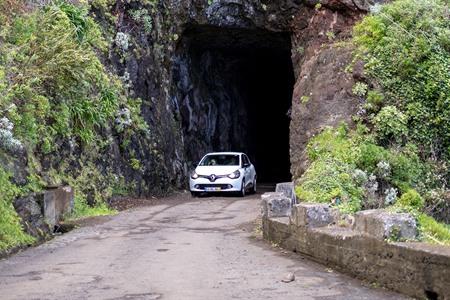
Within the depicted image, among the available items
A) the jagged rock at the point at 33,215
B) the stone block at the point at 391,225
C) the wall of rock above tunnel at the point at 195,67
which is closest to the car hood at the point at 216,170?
the wall of rock above tunnel at the point at 195,67

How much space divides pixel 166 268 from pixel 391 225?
11.5 feet

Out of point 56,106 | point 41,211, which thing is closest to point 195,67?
point 56,106

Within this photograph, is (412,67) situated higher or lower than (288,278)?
higher

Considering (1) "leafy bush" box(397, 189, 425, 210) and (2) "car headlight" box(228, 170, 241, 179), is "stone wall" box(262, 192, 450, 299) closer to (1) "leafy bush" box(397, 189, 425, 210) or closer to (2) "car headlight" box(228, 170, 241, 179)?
(1) "leafy bush" box(397, 189, 425, 210)

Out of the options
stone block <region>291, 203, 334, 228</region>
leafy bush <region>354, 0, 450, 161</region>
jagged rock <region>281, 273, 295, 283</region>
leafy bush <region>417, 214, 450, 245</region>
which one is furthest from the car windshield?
jagged rock <region>281, 273, 295, 283</region>

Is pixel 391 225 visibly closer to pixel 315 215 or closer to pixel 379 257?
pixel 379 257

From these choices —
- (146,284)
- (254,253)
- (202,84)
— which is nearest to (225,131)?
(202,84)

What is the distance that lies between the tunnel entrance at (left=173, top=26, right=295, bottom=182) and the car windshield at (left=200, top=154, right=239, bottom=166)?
4206 millimetres

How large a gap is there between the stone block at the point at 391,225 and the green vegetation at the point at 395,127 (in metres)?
5.97

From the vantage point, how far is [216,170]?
832 inches

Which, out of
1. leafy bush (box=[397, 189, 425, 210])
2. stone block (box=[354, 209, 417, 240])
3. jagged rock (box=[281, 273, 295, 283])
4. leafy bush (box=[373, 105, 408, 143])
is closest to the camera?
stone block (box=[354, 209, 417, 240])

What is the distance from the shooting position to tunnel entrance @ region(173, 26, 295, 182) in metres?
26.9

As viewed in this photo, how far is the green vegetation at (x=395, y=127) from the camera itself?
49.2ft

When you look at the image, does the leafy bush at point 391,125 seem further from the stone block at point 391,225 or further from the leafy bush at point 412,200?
the stone block at point 391,225
